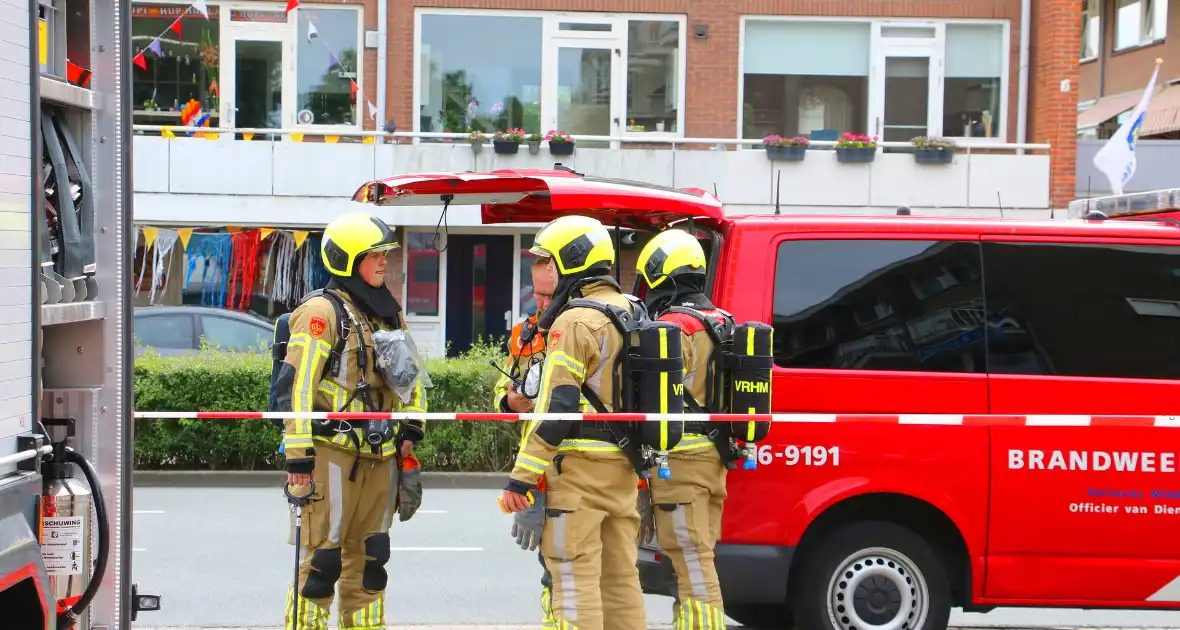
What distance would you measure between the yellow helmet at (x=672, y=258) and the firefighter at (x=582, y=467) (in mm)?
313

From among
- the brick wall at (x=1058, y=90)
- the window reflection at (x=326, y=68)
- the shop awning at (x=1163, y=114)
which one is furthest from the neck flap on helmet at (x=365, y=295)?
the shop awning at (x=1163, y=114)

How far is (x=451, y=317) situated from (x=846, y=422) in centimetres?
1387

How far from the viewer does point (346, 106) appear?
18562 mm

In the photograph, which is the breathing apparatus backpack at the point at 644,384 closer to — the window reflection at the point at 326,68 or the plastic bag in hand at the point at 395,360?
the plastic bag in hand at the point at 395,360

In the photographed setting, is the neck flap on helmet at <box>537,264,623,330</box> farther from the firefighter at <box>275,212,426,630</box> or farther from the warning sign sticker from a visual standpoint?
the warning sign sticker

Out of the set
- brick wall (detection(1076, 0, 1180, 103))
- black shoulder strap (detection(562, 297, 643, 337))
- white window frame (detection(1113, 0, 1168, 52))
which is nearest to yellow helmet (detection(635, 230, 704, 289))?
black shoulder strap (detection(562, 297, 643, 337))

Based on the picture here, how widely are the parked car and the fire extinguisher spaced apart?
10016 millimetres

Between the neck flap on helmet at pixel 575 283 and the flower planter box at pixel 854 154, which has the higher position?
the flower planter box at pixel 854 154

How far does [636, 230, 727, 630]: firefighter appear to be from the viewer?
512 cm

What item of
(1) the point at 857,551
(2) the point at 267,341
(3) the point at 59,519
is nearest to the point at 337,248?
(3) the point at 59,519

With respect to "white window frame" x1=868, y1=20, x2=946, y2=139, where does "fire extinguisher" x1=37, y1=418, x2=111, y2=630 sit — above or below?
below

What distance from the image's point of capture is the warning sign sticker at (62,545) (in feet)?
11.0

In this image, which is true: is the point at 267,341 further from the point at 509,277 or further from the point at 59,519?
the point at 59,519

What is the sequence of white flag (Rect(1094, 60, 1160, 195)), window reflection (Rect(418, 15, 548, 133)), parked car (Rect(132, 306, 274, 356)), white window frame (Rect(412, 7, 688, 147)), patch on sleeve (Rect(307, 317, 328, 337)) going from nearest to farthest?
patch on sleeve (Rect(307, 317, 328, 337)), white flag (Rect(1094, 60, 1160, 195)), parked car (Rect(132, 306, 274, 356)), white window frame (Rect(412, 7, 688, 147)), window reflection (Rect(418, 15, 548, 133))
